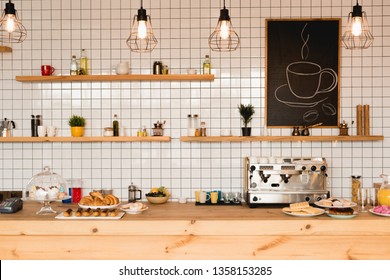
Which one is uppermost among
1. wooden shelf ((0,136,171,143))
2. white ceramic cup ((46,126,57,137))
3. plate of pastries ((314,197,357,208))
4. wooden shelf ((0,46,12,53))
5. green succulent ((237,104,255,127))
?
wooden shelf ((0,46,12,53))

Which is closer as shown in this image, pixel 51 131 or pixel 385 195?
pixel 385 195

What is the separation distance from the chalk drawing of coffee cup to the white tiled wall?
172 millimetres

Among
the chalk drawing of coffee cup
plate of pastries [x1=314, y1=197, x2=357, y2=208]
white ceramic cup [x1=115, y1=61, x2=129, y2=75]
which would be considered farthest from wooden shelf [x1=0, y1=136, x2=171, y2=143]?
plate of pastries [x1=314, y1=197, x2=357, y2=208]

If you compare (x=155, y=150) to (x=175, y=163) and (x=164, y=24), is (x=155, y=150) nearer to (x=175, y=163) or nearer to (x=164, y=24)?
(x=175, y=163)

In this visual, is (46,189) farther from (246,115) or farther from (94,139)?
(246,115)

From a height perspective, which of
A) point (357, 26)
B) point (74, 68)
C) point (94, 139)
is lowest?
point (94, 139)

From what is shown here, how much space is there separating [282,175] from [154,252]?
129 cm

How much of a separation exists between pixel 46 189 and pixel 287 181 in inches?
75.5

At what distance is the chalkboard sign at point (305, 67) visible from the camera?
3988mm

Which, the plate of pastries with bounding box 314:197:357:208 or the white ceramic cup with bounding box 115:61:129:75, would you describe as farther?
the white ceramic cup with bounding box 115:61:129:75

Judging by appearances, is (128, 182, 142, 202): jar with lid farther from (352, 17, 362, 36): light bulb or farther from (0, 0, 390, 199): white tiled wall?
(352, 17, 362, 36): light bulb

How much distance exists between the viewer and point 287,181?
3615 millimetres

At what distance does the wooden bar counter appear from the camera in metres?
2.95

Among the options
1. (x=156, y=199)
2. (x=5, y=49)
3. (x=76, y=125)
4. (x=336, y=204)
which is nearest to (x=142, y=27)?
(x=76, y=125)
